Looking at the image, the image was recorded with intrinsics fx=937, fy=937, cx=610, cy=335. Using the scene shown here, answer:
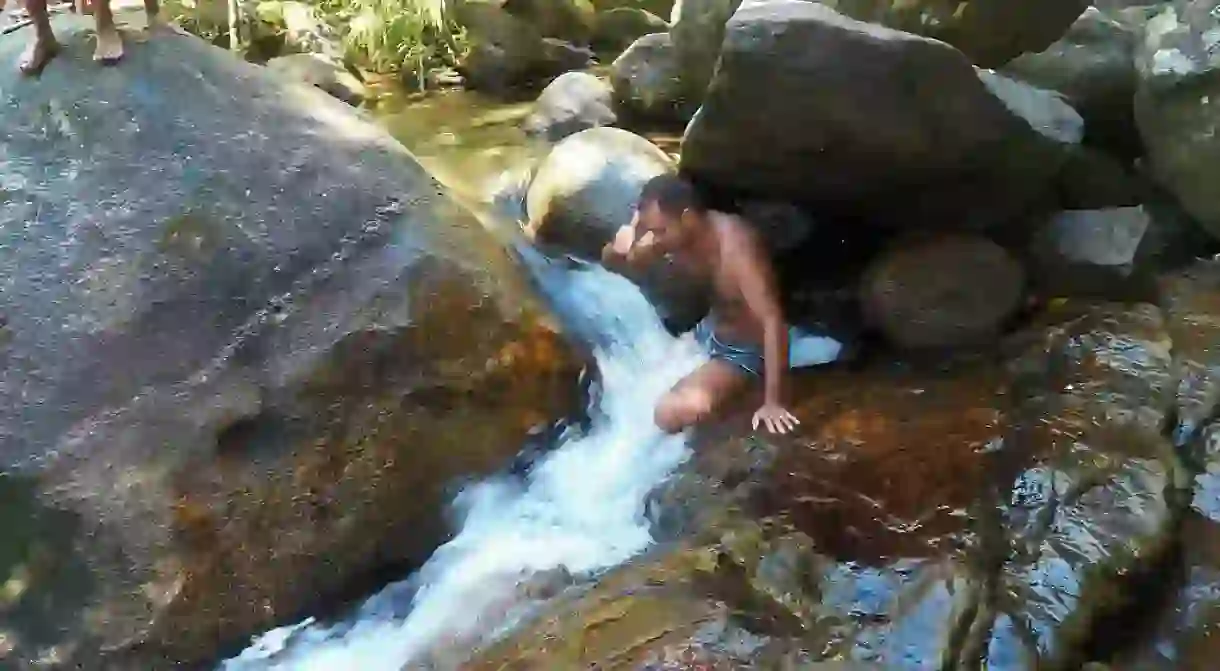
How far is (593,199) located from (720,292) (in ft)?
3.51

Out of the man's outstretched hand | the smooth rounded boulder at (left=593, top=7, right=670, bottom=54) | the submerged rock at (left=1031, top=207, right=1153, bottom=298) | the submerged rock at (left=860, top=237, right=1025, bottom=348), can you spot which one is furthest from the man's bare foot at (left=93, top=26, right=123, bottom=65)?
the smooth rounded boulder at (left=593, top=7, right=670, bottom=54)

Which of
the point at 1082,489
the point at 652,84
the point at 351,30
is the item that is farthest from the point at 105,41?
the point at 351,30

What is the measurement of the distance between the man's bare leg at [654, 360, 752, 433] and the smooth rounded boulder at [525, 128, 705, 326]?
2.25ft

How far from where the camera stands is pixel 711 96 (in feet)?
12.0

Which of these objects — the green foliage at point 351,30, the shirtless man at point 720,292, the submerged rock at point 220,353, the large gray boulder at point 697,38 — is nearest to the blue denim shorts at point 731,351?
the shirtless man at point 720,292

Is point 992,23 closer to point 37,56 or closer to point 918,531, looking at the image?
point 918,531

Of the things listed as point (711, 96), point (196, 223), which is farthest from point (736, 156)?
point (196, 223)

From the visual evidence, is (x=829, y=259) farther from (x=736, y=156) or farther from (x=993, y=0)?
(x=993, y=0)

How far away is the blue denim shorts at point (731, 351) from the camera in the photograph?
13.7ft

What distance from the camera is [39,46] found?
368cm

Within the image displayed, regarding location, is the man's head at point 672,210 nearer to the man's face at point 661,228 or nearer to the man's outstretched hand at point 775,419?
the man's face at point 661,228

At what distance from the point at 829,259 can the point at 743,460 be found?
165 cm

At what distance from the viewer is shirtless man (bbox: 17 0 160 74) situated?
12.0ft

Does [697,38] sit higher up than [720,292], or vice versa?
[697,38]
